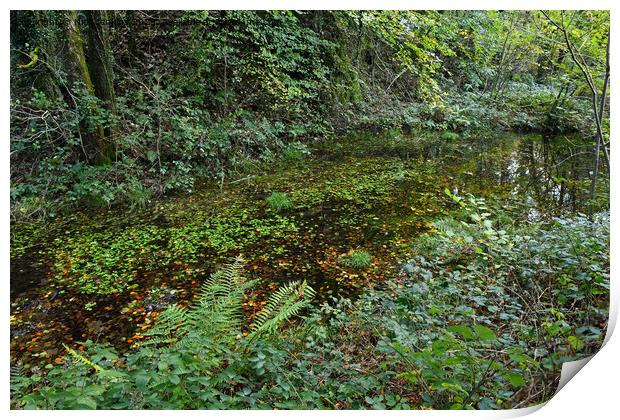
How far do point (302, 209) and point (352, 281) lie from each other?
5.53 feet

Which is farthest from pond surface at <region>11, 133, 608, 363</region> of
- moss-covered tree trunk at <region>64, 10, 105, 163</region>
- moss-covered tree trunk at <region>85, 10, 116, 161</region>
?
moss-covered tree trunk at <region>85, 10, 116, 161</region>

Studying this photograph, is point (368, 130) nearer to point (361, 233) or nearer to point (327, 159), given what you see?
point (327, 159)

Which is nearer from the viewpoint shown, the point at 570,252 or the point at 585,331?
the point at 585,331

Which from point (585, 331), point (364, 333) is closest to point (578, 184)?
point (585, 331)

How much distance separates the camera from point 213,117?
6164 mm

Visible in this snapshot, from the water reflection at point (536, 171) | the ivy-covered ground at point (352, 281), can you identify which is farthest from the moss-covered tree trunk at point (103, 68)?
the water reflection at point (536, 171)

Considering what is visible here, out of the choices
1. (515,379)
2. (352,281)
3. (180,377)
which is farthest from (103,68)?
(515,379)

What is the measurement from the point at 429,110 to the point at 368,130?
1.27 meters

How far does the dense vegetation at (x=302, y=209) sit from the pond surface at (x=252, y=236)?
29 mm

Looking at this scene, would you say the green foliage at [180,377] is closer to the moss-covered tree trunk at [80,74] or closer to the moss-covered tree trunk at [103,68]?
the moss-covered tree trunk at [80,74]

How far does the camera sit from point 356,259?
3.51 meters

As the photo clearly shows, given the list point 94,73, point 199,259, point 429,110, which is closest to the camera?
point 199,259

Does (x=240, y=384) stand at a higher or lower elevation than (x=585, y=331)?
lower

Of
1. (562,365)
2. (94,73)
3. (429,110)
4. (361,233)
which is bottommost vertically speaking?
(361,233)
